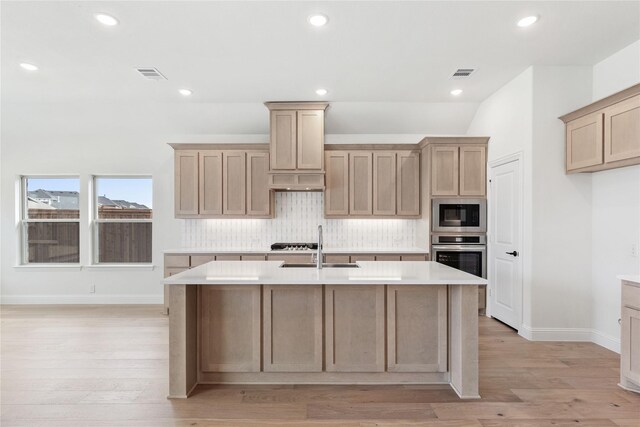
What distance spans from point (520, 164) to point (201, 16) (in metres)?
3.59

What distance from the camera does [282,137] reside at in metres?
4.80

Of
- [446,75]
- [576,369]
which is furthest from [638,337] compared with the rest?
[446,75]

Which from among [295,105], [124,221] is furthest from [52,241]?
[295,105]

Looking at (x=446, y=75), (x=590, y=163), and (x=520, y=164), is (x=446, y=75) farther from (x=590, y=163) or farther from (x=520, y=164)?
(x=590, y=163)

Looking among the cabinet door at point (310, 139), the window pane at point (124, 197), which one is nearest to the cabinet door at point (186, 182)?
the window pane at point (124, 197)

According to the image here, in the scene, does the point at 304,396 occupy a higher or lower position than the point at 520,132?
lower

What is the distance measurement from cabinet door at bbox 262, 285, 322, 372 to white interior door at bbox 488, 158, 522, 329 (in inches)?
103

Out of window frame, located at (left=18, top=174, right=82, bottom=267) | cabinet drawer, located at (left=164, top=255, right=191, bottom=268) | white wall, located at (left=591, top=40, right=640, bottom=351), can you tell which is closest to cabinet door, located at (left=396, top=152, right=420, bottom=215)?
white wall, located at (left=591, top=40, right=640, bottom=351)

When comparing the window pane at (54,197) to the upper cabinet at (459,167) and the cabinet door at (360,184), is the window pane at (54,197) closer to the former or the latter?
the cabinet door at (360,184)

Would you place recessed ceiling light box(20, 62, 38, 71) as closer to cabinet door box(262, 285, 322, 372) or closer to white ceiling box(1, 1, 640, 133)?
white ceiling box(1, 1, 640, 133)

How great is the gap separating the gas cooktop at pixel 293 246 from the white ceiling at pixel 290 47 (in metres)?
2.08

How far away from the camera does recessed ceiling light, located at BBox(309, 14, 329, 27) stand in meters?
2.75

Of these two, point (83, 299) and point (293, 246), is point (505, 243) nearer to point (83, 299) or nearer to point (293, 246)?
point (293, 246)

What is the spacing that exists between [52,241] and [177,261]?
2.46m
